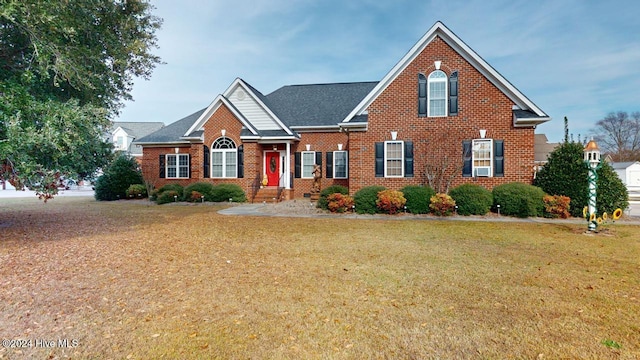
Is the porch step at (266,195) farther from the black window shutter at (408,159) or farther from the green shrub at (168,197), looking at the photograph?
the black window shutter at (408,159)

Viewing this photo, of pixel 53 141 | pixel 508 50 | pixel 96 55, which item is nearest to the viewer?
pixel 53 141

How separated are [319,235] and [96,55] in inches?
344

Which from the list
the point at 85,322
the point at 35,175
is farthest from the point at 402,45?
the point at 85,322

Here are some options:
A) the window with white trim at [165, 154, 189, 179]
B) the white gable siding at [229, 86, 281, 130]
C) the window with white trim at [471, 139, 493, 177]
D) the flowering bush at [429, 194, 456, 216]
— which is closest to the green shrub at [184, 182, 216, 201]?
the window with white trim at [165, 154, 189, 179]

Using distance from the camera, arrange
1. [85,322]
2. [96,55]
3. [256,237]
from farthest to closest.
→ 1. [96,55]
2. [256,237]
3. [85,322]

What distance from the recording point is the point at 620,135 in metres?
50.9

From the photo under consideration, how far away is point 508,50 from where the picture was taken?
21.0m

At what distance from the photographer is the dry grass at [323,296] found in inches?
130

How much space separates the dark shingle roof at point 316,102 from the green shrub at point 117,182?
Answer: 1057cm

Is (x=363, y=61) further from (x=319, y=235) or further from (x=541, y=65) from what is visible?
(x=319, y=235)

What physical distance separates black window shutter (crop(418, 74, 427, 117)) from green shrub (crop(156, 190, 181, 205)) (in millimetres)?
14066

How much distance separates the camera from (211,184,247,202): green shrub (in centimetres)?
1862

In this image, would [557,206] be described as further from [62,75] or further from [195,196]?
[195,196]

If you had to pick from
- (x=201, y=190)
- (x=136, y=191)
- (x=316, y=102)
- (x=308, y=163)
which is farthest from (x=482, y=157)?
A: (x=136, y=191)
